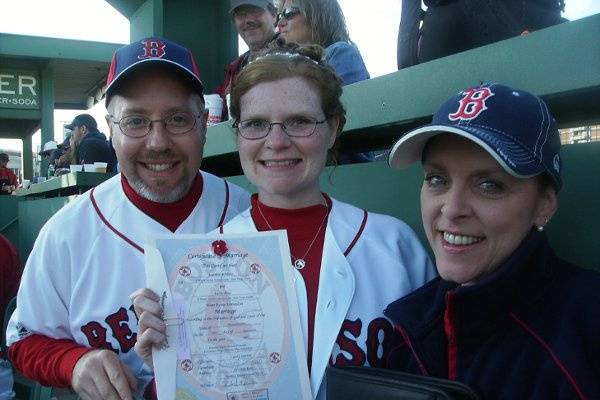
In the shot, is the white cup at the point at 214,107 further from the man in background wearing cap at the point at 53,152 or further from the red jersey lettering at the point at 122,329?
the man in background wearing cap at the point at 53,152

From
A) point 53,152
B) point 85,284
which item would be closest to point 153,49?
point 85,284

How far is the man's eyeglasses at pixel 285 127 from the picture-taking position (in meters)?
1.72

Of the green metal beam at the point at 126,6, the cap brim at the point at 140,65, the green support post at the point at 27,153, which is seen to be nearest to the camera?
the cap brim at the point at 140,65

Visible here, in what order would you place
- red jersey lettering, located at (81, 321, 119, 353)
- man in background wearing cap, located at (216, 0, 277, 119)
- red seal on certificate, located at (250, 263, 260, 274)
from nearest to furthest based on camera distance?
red seal on certificate, located at (250, 263, 260, 274), red jersey lettering, located at (81, 321, 119, 353), man in background wearing cap, located at (216, 0, 277, 119)

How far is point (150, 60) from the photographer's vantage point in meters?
1.92

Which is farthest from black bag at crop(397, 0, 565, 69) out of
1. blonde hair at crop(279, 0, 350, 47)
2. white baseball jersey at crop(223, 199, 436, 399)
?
blonde hair at crop(279, 0, 350, 47)

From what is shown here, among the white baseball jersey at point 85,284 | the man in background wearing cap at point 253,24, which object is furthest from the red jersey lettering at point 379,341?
the man in background wearing cap at point 253,24

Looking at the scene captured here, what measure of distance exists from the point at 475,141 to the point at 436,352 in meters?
0.50

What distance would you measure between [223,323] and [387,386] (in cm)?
46

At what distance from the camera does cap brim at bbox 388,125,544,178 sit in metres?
1.21

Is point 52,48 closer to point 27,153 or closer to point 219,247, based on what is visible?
point 27,153

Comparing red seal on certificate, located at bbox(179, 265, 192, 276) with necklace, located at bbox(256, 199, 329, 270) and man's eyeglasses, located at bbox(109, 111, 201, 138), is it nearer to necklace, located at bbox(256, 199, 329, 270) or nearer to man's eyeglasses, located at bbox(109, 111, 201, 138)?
necklace, located at bbox(256, 199, 329, 270)

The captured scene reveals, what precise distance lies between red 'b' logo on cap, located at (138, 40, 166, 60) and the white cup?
4.53 feet

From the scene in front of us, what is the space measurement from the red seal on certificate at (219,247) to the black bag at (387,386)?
42 centimetres
